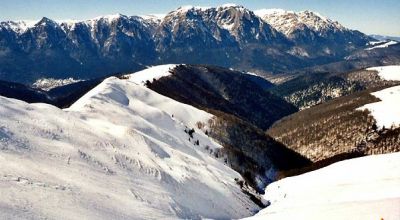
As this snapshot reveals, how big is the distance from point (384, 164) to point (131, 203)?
78.1 metres

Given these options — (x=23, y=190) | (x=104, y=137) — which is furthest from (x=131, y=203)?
(x=104, y=137)

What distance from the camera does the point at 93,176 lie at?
208 feet

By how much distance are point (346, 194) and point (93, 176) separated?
45.2 m

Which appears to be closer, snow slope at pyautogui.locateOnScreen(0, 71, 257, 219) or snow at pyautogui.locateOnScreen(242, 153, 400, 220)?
snow at pyautogui.locateOnScreen(242, 153, 400, 220)

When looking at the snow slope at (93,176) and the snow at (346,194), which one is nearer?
the snow at (346,194)

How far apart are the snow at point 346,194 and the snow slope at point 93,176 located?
1175 centimetres

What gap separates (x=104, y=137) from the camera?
8331 cm

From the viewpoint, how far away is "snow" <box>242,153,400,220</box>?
45.7m

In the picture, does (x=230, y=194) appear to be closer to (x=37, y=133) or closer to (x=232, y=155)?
(x=37, y=133)

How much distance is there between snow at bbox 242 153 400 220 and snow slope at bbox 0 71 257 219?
462 inches

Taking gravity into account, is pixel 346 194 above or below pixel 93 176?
below

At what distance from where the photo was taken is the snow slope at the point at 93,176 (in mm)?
51062

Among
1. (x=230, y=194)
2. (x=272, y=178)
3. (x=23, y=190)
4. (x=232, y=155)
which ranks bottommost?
(x=272, y=178)

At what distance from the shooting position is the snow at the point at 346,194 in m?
45.7
